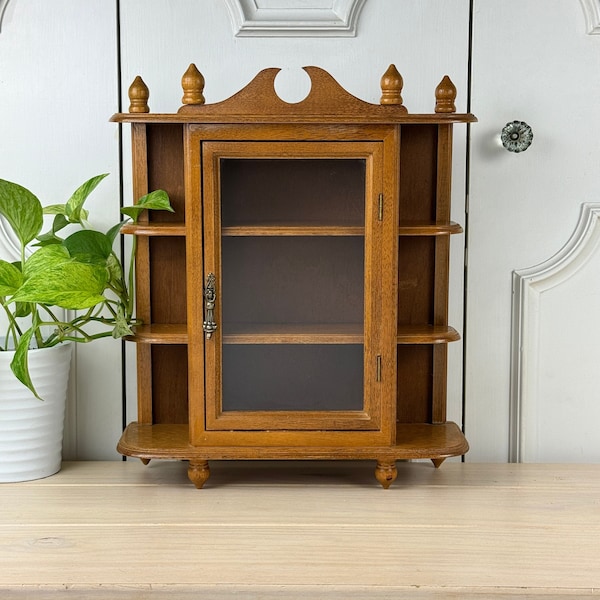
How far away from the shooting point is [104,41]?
149cm

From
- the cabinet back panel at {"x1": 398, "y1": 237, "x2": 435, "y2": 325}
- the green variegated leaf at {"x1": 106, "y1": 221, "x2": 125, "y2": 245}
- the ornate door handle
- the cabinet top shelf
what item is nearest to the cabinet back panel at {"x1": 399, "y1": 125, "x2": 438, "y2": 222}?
the cabinet back panel at {"x1": 398, "y1": 237, "x2": 435, "y2": 325}

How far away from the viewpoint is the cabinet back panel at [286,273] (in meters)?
1.32

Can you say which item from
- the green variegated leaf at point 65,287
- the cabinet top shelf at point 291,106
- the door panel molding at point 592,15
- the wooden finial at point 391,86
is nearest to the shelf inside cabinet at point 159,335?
the green variegated leaf at point 65,287

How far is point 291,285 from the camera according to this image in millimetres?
1318

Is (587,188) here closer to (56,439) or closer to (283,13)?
(283,13)

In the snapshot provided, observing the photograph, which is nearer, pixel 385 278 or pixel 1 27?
pixel 385 278

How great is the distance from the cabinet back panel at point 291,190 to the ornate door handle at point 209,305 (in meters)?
0.09

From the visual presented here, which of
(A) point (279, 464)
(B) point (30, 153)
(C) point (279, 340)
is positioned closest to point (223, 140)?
(C) point (279, 340)

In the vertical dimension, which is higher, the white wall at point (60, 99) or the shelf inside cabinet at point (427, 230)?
the white wall at point (60, 99)

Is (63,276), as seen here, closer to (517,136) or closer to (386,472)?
(386,472)

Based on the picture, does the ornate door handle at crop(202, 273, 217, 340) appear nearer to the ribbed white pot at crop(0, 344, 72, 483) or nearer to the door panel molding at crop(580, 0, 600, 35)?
the ribbed white pot at crop(0, 344, 72, 483)

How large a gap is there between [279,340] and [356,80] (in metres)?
0.50

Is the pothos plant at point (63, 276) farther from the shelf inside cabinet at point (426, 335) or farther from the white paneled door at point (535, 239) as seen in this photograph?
the white paneled door at point (535, 239)

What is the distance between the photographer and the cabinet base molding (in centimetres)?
133
